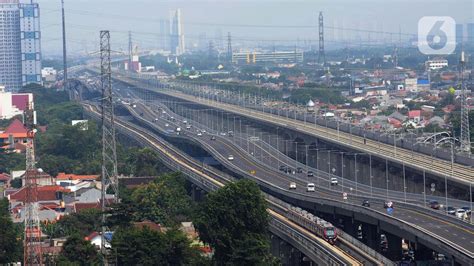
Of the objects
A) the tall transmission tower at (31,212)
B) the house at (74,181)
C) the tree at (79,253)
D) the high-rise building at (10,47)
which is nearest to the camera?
the tall transmission tower at (31,212)

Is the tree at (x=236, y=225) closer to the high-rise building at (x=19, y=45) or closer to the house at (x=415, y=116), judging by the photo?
the house at (x=415, y=116)

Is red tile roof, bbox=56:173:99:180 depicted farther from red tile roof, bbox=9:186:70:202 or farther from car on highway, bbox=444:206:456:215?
car on highway, bbox=444:206:456:215

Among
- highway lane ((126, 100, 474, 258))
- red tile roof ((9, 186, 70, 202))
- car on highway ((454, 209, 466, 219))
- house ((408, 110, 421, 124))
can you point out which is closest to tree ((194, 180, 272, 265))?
highway lane ((126, 100, 474, 258))

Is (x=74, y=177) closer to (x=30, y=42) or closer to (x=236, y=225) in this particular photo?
(x=236, y=225)

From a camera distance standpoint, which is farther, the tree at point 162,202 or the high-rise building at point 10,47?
the high-rise building at point 10,47

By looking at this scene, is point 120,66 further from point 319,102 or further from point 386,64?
point 319,102

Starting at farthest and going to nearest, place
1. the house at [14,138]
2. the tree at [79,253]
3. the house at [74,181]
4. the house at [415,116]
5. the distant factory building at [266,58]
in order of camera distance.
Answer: the distant factory building at [266,58], the house at [415,116], the house at [14,138], the house at [74,181], the tree at [79,253]

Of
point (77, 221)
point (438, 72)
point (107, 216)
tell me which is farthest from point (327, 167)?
point (438, 72)

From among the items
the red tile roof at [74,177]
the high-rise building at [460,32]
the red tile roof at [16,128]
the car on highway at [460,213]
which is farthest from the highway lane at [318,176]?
the high-rise building at [460,32]
